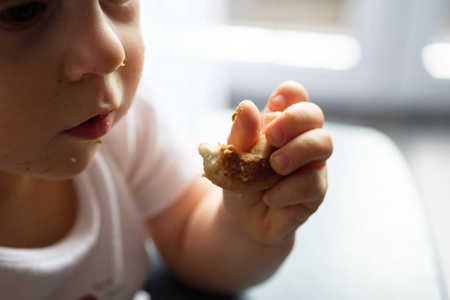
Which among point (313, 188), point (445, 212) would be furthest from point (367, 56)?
point (313, 188)

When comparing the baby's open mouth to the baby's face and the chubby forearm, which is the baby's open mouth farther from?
the chubby forearm

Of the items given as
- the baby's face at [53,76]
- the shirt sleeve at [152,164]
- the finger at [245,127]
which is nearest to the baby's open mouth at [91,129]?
the baby's face at [53,76]

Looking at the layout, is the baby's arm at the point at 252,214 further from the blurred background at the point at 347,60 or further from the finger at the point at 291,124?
the blurred background at the point at 347,60

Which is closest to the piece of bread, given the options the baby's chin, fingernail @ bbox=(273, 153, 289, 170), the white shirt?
fingernail @ bbox=(273, 153, 289, 170)

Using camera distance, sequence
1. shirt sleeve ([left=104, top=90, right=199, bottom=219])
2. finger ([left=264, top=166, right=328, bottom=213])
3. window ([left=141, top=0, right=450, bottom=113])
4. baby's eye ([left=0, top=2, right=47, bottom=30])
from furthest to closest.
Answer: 1. window ([left=141, top=0, right=450, bottom=113])
2. shirt sleeve ([left=104, top=90, right=199, bottom=219])
3. finger ([left=264, top=166, right=328, bottom=213])
4. baby's eye ([left=0, top=2, right=47, bottom=30])

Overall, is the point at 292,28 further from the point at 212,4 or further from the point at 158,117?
the point at 158,117

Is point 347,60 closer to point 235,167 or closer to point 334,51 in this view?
point 334,51
